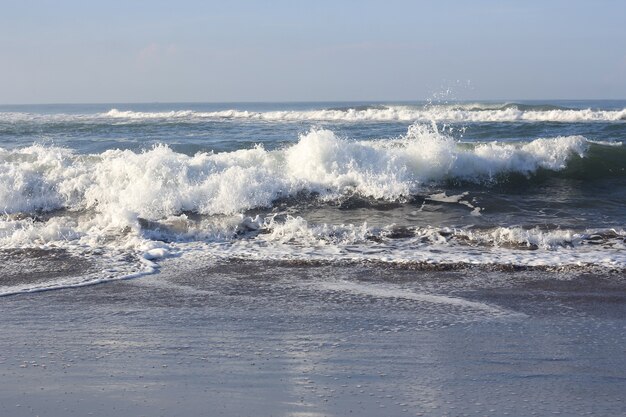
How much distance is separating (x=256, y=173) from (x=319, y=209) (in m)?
1.56

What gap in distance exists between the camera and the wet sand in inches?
165

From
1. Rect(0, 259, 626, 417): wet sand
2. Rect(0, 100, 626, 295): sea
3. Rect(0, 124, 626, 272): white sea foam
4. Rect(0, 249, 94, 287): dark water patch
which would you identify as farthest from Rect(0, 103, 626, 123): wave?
Rect(0, 259, 626, 417): wet sand

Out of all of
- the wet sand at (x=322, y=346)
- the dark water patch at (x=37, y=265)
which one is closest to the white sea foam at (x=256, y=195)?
the dark water patch at (x=37, y=265)

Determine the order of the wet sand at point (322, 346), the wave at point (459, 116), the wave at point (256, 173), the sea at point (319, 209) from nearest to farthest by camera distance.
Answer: the wet sand at point (322, 346) < the sea at point (319, 209) < the wave at point (256, 173) < the wave at point (459, 116)

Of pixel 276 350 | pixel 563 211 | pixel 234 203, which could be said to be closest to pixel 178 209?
pixel 234 203

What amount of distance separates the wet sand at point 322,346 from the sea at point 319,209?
857 millimetres

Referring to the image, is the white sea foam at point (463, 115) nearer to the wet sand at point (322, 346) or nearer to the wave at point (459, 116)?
the wave at point (459, 116)

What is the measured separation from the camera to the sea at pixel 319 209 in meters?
8.23

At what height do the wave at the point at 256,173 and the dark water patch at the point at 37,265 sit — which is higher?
the wave at the point at 256,173

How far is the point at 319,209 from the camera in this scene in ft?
37.6

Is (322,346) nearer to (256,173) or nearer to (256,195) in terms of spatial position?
(256,195)

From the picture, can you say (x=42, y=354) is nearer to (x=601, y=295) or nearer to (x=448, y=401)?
(x=448, y=401)

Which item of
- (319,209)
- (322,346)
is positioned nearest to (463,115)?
(319,209)

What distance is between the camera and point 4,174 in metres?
13.0
